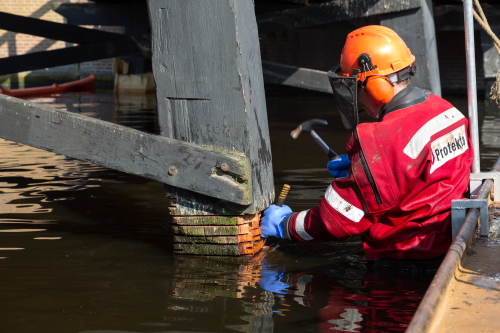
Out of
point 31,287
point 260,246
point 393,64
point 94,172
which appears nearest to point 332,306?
point 260,246

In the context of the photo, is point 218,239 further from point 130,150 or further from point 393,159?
point 393,159

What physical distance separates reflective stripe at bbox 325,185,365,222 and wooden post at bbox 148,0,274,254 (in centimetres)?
39

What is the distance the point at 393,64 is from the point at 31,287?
A: 6.12ft

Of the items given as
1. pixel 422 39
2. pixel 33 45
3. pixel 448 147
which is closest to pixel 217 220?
pixel 448 147

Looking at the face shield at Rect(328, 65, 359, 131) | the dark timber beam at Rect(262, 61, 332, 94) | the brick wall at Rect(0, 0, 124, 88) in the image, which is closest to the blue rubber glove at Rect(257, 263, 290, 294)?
the face shield at Rect(328, 65, 359, 131)

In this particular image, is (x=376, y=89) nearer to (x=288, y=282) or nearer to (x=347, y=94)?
(x=347, y=94)

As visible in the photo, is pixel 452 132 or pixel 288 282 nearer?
pixel 452 132

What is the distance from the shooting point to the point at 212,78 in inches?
112

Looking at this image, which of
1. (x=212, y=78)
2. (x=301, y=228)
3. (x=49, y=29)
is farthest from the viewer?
(x=49, y=29)

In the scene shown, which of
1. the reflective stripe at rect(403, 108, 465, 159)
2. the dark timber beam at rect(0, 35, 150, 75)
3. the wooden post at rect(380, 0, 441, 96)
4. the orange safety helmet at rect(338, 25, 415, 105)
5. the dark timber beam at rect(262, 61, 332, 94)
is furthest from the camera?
the dark timber beam at rect(0, 35, 150, 75)

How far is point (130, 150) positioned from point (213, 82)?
0.49 m

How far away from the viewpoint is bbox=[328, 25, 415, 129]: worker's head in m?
2.72

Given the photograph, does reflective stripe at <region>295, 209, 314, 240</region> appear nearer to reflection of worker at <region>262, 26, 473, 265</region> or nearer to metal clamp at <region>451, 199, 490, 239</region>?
reflection of worker at <region>262, 26, 473, 265</region>

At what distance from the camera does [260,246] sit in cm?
332
